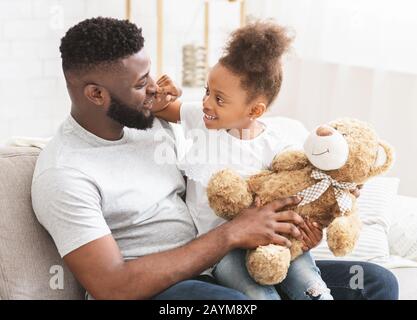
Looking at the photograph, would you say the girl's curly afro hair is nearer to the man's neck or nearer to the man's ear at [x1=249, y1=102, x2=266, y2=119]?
the man's ear at [x1=249, y1=102, x2=266, y2=119]

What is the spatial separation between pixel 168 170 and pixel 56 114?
70.4 inches

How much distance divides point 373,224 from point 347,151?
2.23ft

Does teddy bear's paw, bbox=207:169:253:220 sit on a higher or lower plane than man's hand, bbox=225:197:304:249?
higher

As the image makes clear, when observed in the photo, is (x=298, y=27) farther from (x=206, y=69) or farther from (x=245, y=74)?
(x=245, y=74)

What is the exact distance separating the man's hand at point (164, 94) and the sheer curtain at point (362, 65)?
110cm

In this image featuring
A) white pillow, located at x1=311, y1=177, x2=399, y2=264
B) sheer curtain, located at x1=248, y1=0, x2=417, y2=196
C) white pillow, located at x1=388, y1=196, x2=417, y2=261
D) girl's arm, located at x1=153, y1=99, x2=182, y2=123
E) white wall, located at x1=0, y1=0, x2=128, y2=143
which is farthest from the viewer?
white wall, located at x1=0, y1=0, x2=128, y2=143

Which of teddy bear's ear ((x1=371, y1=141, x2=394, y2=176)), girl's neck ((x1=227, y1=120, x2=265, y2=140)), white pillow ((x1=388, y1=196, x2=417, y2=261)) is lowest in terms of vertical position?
white pillow ((x1=388, y1=196, x2=417, y2=261))

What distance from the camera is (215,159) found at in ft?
5.09

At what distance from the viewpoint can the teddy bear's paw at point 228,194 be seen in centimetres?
144

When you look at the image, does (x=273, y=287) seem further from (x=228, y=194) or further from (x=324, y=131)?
(x=324, y=131)

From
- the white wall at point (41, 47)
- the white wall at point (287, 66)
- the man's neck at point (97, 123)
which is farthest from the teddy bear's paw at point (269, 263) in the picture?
the white wall at point (41, 47)

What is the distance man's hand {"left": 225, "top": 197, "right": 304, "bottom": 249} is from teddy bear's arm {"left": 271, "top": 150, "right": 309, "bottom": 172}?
7 centimetres

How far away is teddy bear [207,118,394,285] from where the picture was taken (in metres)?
1.40

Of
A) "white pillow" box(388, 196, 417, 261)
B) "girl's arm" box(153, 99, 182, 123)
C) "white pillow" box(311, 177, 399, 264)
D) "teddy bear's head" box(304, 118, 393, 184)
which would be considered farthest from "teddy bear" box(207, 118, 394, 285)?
"white pillow" box(388, 196, 417, 261)
